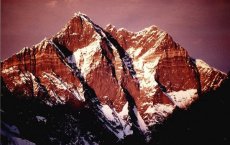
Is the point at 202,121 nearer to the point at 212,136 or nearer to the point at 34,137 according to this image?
the point at 212,136

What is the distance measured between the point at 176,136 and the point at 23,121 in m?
100

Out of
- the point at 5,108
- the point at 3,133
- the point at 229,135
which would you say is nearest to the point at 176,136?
the point at 229,135

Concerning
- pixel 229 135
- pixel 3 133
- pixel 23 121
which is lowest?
pixel 229 135

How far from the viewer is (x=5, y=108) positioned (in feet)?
574

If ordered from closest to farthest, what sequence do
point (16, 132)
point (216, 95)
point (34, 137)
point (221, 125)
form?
point (221, 125) < point (216, 95) < point (16, 132) < point (34, 137)

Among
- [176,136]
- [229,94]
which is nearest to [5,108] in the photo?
[176,136]

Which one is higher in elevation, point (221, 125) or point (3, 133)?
point (3, 133)

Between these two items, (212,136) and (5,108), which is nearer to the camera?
(212,136)

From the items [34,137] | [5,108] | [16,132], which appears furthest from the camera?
[34,137]

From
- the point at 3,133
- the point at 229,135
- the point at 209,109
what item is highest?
the point at 3,133

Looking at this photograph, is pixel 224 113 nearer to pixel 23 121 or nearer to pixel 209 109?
pixel 209 109

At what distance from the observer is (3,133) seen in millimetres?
140500

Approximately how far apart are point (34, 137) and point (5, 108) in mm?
25375

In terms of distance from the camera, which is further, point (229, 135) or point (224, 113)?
point (224, 113)
